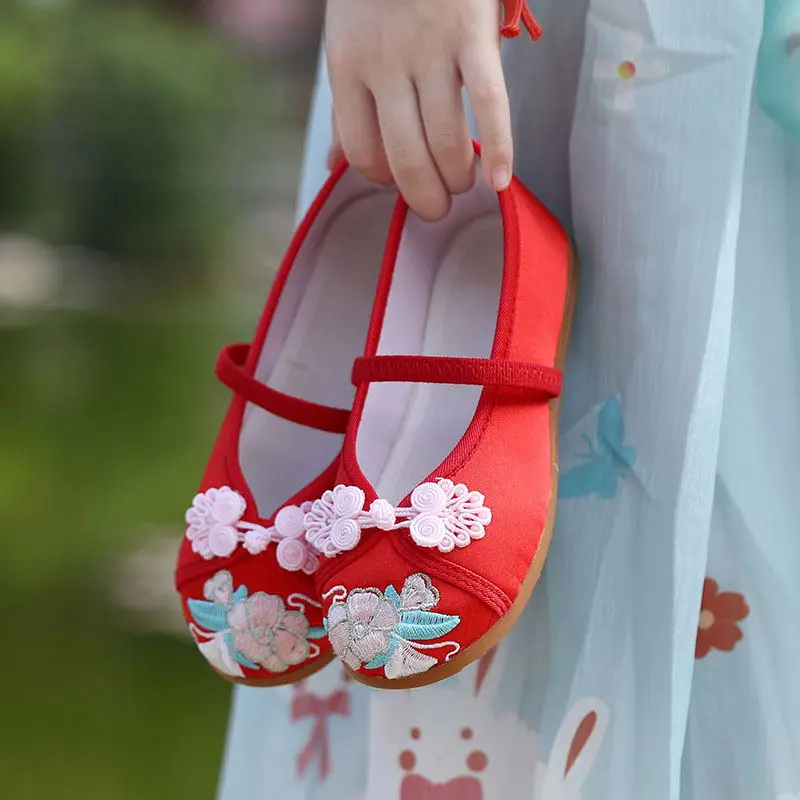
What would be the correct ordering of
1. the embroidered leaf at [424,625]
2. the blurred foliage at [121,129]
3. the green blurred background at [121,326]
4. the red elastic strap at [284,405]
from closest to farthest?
the embroidered leaf at [424,625] → the red elastic strap at [284,405] → the green blurred background at [121,326] → the blurred foliage at [121,129]

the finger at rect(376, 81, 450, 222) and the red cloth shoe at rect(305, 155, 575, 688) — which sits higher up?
the finger at rect(376, 81, 450, 222)

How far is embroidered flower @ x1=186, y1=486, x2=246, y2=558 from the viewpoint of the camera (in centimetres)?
47

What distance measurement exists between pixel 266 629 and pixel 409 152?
245 millimetres

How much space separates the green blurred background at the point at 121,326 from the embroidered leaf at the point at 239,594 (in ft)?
2.39

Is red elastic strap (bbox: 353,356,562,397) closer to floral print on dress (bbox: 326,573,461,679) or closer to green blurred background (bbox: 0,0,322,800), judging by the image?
floral print on dress (bbox: 326,573,461,679)

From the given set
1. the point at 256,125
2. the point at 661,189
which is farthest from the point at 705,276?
the point at 256,125

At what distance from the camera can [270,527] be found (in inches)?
18.7

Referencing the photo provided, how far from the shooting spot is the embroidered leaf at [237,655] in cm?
47

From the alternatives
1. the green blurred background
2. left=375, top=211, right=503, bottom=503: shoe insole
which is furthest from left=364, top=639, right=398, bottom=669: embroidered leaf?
the green blurred background

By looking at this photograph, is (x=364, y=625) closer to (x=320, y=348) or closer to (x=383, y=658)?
(x=383, y=658)

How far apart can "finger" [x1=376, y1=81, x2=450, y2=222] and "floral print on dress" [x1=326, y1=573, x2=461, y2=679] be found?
0.64 ft

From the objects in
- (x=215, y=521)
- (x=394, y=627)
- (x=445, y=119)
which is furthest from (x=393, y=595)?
(x=445, y=119)

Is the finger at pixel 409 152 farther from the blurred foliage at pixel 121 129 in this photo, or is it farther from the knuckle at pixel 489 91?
the blurred foliage at pixel 121 129

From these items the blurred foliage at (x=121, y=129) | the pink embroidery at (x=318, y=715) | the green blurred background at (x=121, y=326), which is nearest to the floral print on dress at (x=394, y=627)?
the pink embroidery at (x=318, y=715)
